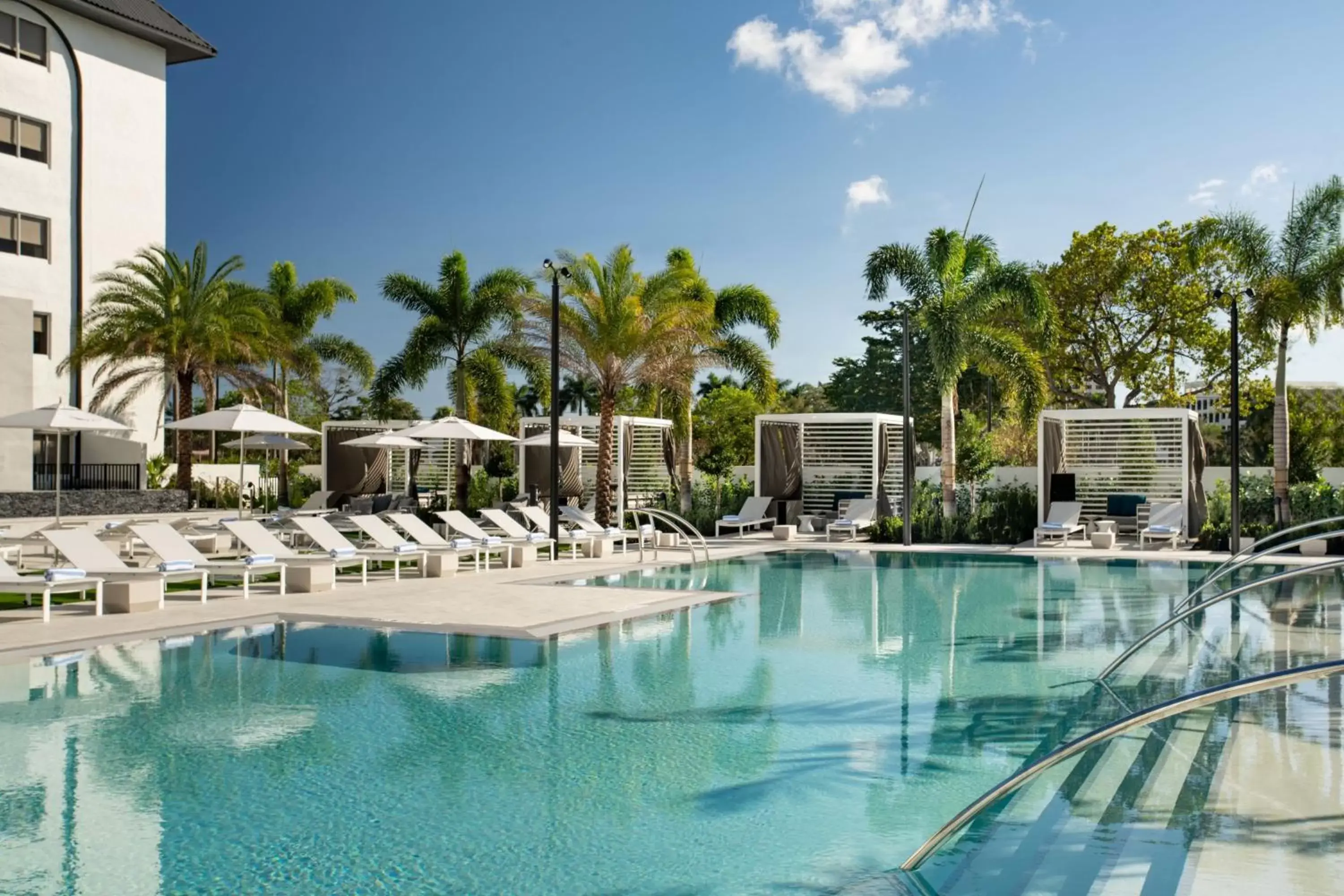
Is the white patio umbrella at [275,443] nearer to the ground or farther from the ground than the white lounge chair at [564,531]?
farther from the ground

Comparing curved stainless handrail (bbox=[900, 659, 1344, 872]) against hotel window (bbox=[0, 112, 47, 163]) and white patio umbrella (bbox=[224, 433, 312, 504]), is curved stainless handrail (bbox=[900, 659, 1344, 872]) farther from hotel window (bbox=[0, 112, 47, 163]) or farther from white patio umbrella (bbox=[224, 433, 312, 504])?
hotel window (bbox=[0, 112, 47, 163])

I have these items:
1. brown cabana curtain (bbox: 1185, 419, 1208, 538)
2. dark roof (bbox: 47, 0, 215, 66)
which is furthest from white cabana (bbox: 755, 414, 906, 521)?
dark roof (bbox: 47, 0, 215, 66)

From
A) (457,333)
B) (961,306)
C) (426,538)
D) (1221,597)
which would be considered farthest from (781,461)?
(1221,597)

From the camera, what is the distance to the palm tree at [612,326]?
75.4ft

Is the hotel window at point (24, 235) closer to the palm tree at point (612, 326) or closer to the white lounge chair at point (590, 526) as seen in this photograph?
the palm tree at point (612, 326)

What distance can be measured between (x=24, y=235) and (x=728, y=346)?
20.4m

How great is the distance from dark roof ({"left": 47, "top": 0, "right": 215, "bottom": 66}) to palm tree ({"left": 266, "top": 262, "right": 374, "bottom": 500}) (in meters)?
7.73

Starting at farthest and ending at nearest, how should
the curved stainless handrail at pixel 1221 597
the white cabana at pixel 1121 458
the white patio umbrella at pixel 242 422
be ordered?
the white cabana at pixel 1121 458
the white patio umbrella at pixel 242 422
the curved stainless handrail at pixel 1221 597

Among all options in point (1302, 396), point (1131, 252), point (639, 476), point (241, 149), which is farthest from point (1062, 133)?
point (241, 149)

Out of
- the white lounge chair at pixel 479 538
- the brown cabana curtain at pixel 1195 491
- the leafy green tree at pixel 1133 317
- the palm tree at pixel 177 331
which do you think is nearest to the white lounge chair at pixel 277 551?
the white lounge chair at pixel 479 538

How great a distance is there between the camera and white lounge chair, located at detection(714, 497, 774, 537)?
24.3 metres

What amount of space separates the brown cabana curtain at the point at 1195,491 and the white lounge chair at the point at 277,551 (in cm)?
1661

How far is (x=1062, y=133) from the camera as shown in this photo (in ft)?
82.8

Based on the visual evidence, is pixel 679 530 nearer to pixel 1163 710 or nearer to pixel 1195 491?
pixel 1195 491
